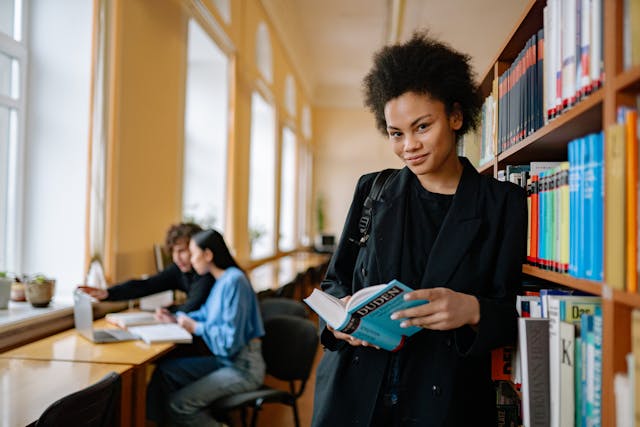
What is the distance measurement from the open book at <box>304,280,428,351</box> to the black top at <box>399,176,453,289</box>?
6.2 inches

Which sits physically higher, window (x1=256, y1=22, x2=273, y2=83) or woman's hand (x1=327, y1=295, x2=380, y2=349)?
window (x1=256, y1=22, x2=273, y2=83)

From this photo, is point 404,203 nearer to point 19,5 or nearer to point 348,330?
point 348,330

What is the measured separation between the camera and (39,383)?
7.11ft

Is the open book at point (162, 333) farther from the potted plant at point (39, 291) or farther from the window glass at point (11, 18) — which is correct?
the window glass at point (11, 18)

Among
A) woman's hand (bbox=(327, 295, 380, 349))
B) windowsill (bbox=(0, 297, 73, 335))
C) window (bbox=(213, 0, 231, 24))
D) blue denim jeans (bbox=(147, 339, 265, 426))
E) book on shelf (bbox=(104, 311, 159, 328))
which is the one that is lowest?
blue denim jeans (bbox=(147, 339, 265, 426))

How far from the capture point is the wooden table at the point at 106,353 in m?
2.51

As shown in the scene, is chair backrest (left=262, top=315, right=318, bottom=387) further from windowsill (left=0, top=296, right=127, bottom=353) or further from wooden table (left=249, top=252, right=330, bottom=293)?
wooden table (left=249, top=252, right=330, bottom=293)

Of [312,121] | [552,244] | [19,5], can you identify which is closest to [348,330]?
[552,244]

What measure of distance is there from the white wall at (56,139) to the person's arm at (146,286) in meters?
0.33

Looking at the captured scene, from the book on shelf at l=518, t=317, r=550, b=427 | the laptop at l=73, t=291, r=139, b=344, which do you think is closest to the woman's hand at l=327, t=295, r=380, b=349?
the book on shelf at l=518, t=317, r=550, b=427

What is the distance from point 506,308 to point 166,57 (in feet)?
12.8

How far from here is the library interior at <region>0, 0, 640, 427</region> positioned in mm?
1165

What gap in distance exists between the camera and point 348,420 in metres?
1.53

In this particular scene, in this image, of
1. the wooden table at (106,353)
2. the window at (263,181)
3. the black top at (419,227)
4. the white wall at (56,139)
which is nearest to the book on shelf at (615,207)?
the black top at (419,227)
